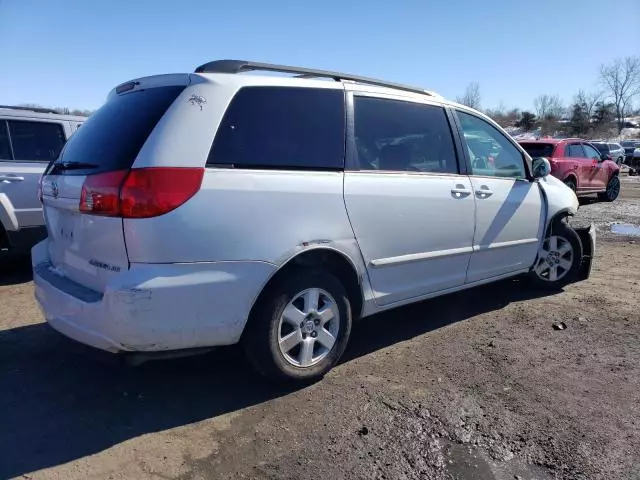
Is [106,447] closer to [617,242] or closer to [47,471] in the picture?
[47,471]

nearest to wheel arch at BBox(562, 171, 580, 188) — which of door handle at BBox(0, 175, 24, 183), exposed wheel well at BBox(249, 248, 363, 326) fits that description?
exposed wheel well at BBox(249, 248, 363, 326)

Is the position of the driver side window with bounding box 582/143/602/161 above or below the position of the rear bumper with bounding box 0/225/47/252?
above

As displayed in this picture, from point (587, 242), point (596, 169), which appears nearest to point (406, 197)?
point (587, 242)

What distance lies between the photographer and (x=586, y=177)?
1395 centimetres

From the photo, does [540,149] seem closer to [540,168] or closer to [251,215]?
[540,168]

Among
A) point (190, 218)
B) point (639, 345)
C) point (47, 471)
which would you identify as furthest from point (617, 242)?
point (47, 471)

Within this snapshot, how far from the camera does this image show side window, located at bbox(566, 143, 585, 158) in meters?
13.6

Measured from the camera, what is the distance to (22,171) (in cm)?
599

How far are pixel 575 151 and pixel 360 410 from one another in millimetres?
12866

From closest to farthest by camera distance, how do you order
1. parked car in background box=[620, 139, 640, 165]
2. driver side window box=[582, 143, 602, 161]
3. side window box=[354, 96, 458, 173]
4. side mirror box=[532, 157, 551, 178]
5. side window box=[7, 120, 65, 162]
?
side window box=[354, 96, 458, 173] < side mirror box=[532, 157, 551, 178] < side window box=[7, 120, 65, 162] < driver side window box=[582, 143, 602, 161] < parked car in background box=[620, 139, 640, 165]

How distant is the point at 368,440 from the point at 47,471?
62.2 inches

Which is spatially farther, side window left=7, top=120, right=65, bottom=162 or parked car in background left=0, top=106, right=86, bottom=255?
side window left=7, top=120, right=65, bottom=162

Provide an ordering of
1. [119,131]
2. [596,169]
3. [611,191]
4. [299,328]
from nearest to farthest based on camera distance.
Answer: [119,131], [299,328], [596,169], [611,191]

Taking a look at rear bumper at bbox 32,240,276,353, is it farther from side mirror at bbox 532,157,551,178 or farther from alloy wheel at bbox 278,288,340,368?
side mirror at bbox 532,157,551,178
